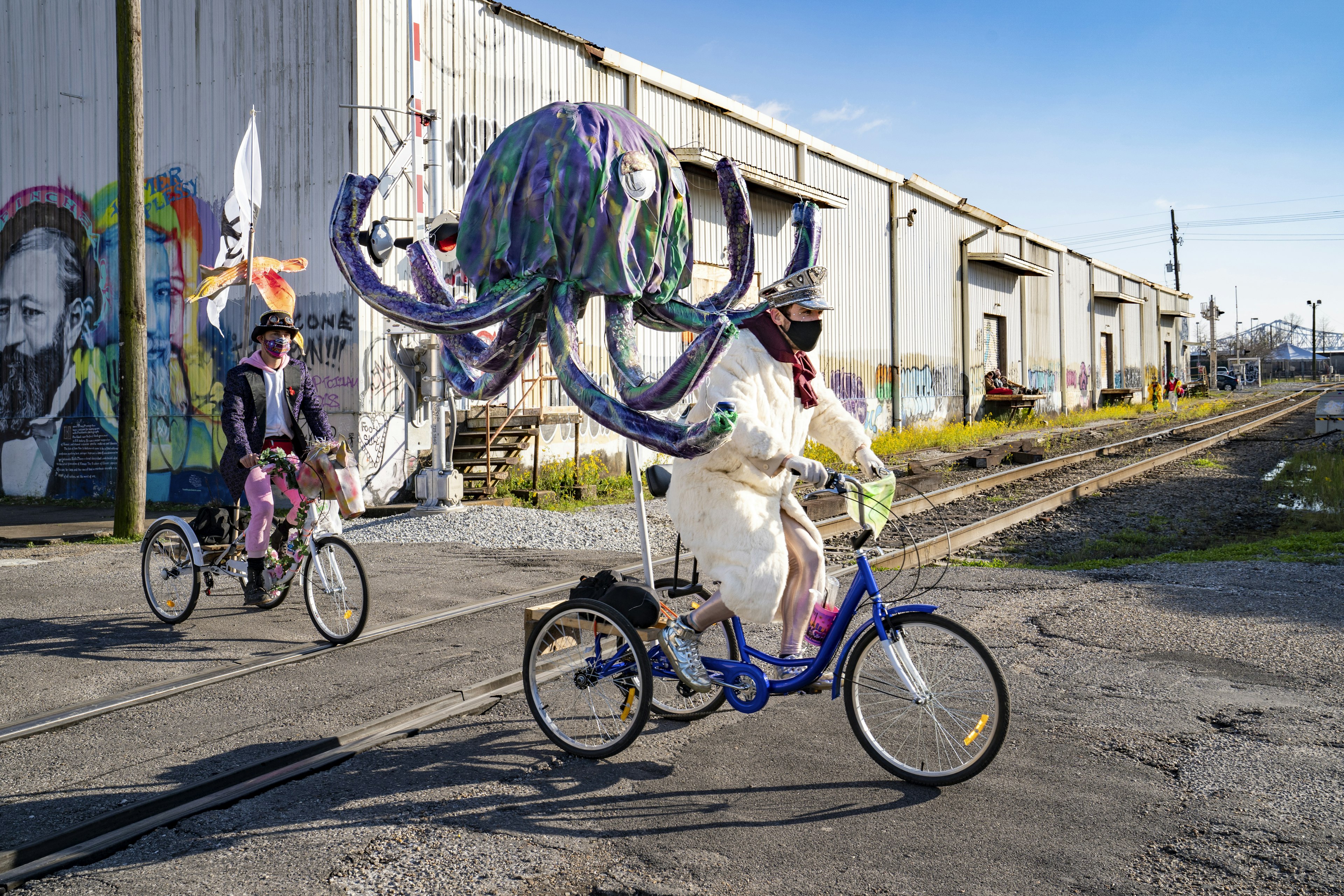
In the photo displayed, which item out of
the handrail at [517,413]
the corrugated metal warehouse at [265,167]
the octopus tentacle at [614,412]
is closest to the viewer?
the octopus tentacle at [614,412]

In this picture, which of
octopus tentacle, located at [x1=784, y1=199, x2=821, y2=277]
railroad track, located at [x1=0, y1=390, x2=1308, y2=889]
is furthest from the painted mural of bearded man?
octopus tentacle, located at [x1=784, y1=199, x2=821, y2=277]

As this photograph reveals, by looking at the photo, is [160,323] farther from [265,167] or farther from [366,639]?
[366,639]

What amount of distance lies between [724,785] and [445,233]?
274 cm

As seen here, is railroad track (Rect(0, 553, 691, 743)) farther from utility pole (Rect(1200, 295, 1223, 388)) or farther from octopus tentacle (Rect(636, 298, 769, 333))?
utility pole (Rect(1200, 295, 1223, 388))

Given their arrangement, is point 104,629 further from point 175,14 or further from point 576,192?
point 175,14

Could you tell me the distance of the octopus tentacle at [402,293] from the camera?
4.03 metres

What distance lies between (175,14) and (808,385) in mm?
17309

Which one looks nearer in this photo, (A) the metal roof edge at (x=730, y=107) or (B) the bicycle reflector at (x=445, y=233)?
(B) the bicycle reflector at (x=445, y=233)

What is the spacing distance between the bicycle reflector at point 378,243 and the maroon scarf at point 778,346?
1.63m

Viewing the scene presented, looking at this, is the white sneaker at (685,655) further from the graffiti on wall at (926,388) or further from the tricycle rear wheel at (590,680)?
the graffiti on wall at (926,388)

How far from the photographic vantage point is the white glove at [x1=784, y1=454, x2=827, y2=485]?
3941 mm

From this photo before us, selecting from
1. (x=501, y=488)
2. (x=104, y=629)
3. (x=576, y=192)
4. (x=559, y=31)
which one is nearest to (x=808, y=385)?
(x=576, y=192)

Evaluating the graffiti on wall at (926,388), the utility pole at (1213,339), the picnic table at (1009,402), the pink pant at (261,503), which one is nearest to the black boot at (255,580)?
the pink pant at (261,503)

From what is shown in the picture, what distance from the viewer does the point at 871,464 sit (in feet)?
14.4
